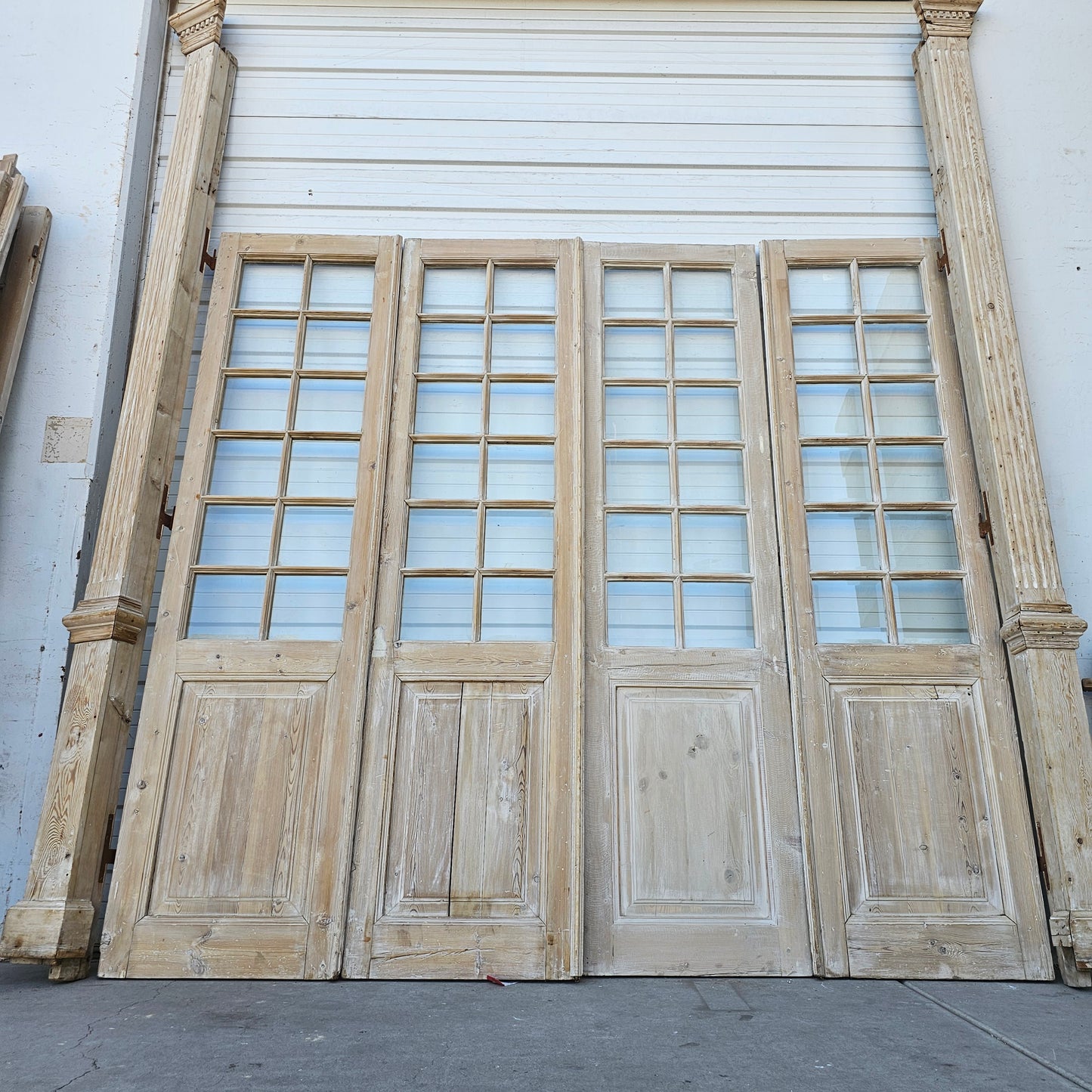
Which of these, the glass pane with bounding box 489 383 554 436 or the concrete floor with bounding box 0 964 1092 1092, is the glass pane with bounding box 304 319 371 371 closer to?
the glass pane with bounding box 489 383 554 436

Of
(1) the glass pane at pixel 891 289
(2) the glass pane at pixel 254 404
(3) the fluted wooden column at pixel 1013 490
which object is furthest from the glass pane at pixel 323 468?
(3) the fluted wooden column at pixel 1013 490

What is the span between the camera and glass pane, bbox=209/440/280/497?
3328 millimetres

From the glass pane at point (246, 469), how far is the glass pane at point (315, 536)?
0.44 ft

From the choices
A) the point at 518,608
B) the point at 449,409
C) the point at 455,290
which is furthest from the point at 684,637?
the point at 455,290

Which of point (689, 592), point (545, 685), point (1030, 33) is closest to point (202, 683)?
point (545, 685)

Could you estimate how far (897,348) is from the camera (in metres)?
3.49

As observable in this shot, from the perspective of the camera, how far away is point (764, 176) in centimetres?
374

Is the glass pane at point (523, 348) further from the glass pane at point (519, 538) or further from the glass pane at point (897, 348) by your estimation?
the glass pane at point (897, 348)

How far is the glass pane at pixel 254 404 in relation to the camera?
3408 millimetres

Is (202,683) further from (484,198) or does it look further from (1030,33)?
(1030,33)

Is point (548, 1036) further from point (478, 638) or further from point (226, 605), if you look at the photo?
point (226, 605)

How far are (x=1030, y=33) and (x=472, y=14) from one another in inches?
93.5

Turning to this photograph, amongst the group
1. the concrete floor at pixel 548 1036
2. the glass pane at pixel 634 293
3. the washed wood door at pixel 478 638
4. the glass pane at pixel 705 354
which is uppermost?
the glass pane at pixel 634 293

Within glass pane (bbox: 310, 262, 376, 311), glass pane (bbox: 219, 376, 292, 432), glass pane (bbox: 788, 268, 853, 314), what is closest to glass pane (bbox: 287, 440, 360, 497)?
glass pane (bbox: 219, 376, 292, 432)
